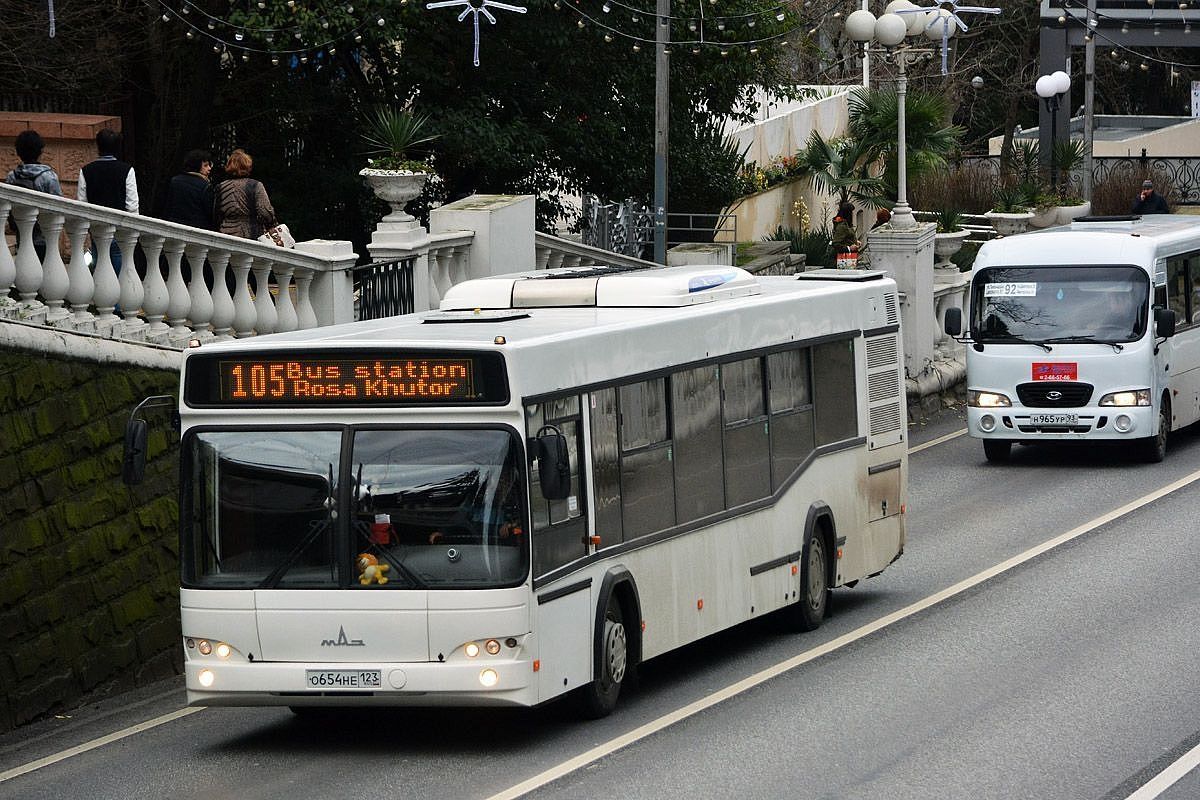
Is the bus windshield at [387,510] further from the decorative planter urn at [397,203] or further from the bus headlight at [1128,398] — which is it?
the bus headlight at [1128,398]

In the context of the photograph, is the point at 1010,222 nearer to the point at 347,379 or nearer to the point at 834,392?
the point at 834,392

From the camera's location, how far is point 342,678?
11.0 meters

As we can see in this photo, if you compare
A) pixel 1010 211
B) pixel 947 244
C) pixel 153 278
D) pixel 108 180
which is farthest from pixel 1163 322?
pixel 1010 211

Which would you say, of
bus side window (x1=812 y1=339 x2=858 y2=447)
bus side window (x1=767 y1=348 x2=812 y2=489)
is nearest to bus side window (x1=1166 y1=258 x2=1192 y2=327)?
bus side window (x1=812 y1=339 x2=858 y2=447)

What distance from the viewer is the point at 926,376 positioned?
1138 inches

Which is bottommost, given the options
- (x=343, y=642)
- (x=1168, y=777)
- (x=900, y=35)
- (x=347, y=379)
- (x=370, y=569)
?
(x=1168, y=777)

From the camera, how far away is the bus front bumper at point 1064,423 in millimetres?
24000

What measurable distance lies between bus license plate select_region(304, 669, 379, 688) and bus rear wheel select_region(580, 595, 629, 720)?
151cm

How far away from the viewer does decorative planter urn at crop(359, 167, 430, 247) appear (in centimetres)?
1928

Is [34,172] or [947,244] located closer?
[34,172]

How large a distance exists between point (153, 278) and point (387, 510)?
4.97m

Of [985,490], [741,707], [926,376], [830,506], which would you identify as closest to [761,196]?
[926,376]

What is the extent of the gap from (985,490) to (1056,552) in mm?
4191

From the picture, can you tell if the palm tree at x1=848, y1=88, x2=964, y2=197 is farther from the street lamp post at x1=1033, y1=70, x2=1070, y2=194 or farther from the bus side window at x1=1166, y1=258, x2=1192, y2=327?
the bus side window at x1=1166, y1=258, x2=1192, y2=327
